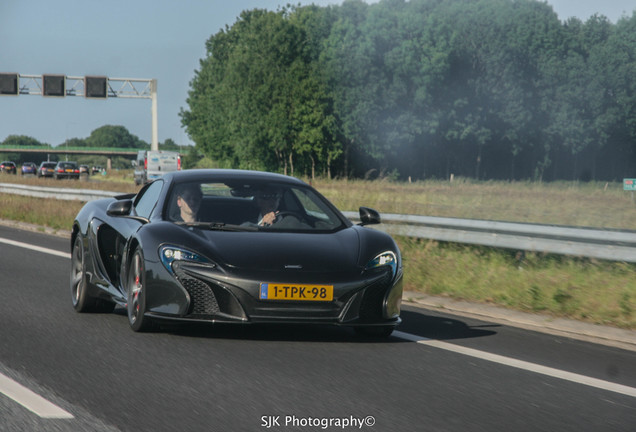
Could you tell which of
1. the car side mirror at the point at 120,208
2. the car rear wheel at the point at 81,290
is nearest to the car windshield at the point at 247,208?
the car side mirror at the point at 120,208

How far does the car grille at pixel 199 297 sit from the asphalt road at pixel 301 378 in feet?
0.86

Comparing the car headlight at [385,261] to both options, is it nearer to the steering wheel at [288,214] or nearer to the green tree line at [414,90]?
the steering wheel at [288,214]

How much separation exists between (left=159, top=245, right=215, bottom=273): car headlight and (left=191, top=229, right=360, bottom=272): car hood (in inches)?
2.4

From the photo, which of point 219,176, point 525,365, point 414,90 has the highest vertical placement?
point 414,90

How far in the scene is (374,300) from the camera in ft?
22.2

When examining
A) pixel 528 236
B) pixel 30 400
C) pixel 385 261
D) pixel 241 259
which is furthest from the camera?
pixel 528 236

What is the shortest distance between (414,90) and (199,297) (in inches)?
2972

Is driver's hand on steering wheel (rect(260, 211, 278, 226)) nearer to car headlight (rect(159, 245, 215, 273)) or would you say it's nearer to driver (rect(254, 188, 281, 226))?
driver (rect(254, 188, 281, 226))

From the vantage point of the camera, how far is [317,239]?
7.05 metres

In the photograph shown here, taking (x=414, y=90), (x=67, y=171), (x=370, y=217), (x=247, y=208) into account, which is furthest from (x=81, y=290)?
(x=414, y=90)

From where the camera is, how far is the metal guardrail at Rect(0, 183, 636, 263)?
29.7ft

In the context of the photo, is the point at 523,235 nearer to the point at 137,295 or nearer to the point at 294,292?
the point at 294,292

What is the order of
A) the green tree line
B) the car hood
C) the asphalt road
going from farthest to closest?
the green tree line, the car hood, the asphalt road

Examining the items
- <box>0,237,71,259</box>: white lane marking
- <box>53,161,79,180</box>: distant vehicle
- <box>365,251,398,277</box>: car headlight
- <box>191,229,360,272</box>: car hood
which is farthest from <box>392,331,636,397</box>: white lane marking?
<box>53,161,79,180</box>: distant vehicle
